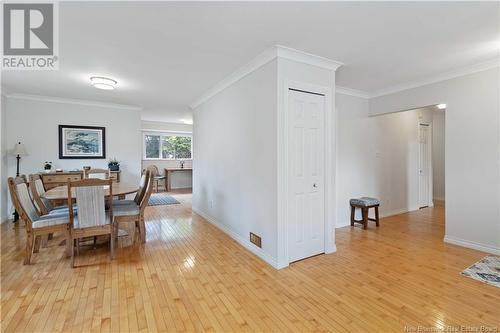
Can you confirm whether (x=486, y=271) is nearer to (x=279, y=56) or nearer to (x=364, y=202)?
(x=364, y=202)

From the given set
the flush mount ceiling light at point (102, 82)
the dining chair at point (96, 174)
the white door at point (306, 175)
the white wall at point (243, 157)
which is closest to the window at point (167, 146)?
the dining chair at point (96, 174)

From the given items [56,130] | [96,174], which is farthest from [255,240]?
[56,130]

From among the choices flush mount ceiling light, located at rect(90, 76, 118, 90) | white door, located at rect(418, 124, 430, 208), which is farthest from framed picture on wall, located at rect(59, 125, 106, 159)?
white door, located at rect(418, 124, 430, 208)

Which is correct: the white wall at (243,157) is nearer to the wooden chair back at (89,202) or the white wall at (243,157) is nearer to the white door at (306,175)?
the white door at (306,175)

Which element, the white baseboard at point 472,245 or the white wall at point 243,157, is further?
the white baseboard at point 472,245

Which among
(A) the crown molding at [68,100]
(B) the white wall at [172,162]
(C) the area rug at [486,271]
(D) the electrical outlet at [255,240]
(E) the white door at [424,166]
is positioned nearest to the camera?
(C) the area rug at [486,271]

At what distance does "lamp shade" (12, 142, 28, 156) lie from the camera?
15.2ft

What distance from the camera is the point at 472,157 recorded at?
334 centimetres

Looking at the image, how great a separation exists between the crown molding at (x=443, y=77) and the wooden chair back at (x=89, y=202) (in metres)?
4.65

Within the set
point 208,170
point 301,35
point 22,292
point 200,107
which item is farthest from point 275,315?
point 200,107

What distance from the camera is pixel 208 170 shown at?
4875 millimetres

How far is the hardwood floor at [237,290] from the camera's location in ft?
6.15

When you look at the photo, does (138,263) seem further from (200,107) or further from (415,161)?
(415,161)

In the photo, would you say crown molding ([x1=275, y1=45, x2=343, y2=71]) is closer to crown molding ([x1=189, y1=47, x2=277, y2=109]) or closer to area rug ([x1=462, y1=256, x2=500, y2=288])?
crown molding ([x1=189, y1=47, x2=277, y2=109])
